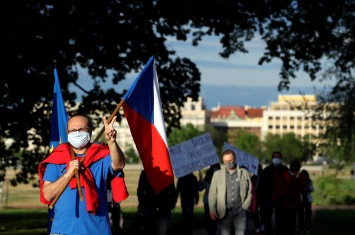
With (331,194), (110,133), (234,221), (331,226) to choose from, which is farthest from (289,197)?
(331,194)

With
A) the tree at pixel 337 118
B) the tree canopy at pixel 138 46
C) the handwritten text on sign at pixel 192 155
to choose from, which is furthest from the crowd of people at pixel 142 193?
the tree at pixel 337 118

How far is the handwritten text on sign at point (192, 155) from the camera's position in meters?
22.6

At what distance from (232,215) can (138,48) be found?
1155 cm

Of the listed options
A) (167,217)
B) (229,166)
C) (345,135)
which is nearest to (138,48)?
(167,217)

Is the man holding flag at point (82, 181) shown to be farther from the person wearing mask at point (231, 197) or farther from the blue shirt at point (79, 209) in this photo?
the person wearing mask at point (231, 197)

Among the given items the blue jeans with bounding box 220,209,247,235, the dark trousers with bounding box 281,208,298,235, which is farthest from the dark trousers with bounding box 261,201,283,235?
the blue jeans with bounding box 220,209,247,235

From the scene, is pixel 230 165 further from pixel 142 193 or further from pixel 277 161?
pixel 277 161

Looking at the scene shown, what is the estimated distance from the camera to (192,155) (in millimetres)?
22922

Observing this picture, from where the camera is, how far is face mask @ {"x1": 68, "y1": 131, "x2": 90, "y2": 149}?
8.77 metres

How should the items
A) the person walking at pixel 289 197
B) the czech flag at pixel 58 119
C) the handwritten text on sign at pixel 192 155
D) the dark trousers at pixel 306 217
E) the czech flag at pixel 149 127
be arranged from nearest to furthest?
the czech flag at pixel 149 127, the czech flag at pixel 58 119, the person walking at pixel 289 197, the handwritten text on sign at pixel 192 155, the dark trousers at pixel 306 217

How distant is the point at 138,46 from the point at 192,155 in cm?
447

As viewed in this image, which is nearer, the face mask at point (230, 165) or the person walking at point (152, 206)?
the face mask at point (230, 165)

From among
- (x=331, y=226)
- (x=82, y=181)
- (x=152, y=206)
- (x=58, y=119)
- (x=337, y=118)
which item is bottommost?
(x=331, y=226)

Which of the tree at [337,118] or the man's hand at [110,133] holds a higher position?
the tree at [337,118]
